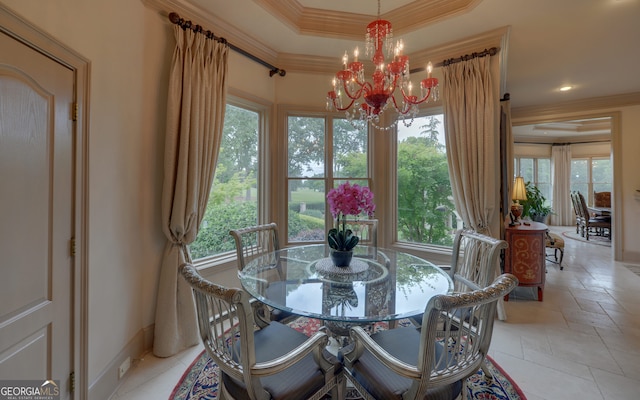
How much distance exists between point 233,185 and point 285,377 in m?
2.09

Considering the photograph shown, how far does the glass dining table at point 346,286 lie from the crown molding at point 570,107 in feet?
15.3

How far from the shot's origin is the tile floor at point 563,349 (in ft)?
5.86

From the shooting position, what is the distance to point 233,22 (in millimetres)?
2566

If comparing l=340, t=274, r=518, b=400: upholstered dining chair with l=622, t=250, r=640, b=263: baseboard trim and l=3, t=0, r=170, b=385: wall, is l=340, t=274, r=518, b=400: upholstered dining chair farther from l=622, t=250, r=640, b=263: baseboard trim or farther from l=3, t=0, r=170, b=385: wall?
l=622, t=250, r=640, b=263: baseboard trim

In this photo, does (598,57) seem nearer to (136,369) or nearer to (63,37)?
(63,37)

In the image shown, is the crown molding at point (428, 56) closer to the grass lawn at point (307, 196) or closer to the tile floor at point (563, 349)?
the grass lawn at point (307, 196)

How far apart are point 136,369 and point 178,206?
4.05 feet

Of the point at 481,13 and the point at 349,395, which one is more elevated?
the point at 481,13

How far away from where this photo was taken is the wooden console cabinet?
3.11 m

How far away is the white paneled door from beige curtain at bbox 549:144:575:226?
11170 mm

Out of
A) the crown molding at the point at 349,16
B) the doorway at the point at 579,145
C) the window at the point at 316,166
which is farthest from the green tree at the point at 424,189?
the doorway at the point at 579,145

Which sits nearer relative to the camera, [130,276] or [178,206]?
[130,276]

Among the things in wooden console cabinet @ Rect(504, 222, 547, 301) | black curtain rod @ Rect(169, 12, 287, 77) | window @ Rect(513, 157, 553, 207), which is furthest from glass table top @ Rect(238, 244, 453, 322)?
window @ Rect(513, 157, 553, 207)

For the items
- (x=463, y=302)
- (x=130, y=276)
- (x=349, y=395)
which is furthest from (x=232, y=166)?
(x=463, y=302)
